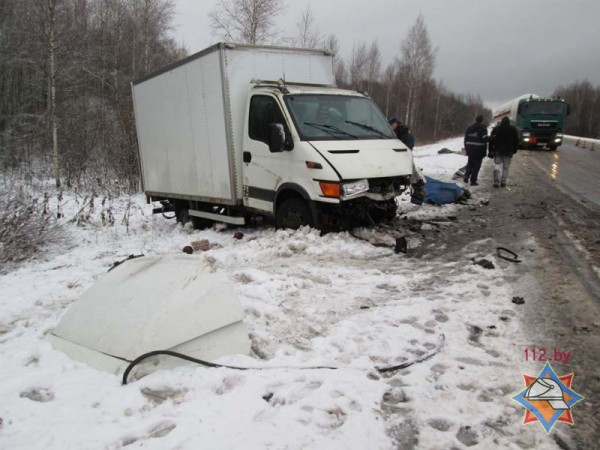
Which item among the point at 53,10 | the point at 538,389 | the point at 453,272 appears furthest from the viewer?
the point at 53,10

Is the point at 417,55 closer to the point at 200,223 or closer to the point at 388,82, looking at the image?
the point at 388,82

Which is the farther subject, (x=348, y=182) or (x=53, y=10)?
(x=53, y=10)

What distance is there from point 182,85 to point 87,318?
6.07 meters

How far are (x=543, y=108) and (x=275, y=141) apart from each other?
2524 centimetres

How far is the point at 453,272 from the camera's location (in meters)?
5.21

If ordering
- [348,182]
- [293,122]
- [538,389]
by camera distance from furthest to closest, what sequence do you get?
[293,122]
[348,182]
[538,389]

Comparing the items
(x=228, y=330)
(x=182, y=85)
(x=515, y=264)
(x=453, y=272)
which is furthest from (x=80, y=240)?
(x=515, y=264)

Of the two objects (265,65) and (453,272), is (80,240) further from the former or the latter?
(453,272)

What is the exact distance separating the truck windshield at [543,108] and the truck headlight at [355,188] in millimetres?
24347

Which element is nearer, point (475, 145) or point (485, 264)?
point (485, 264)

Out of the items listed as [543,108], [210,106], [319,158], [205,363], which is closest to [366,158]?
[319,158]

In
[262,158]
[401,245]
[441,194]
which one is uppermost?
[262,158]

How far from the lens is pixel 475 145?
12055mm

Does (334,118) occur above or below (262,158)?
above
